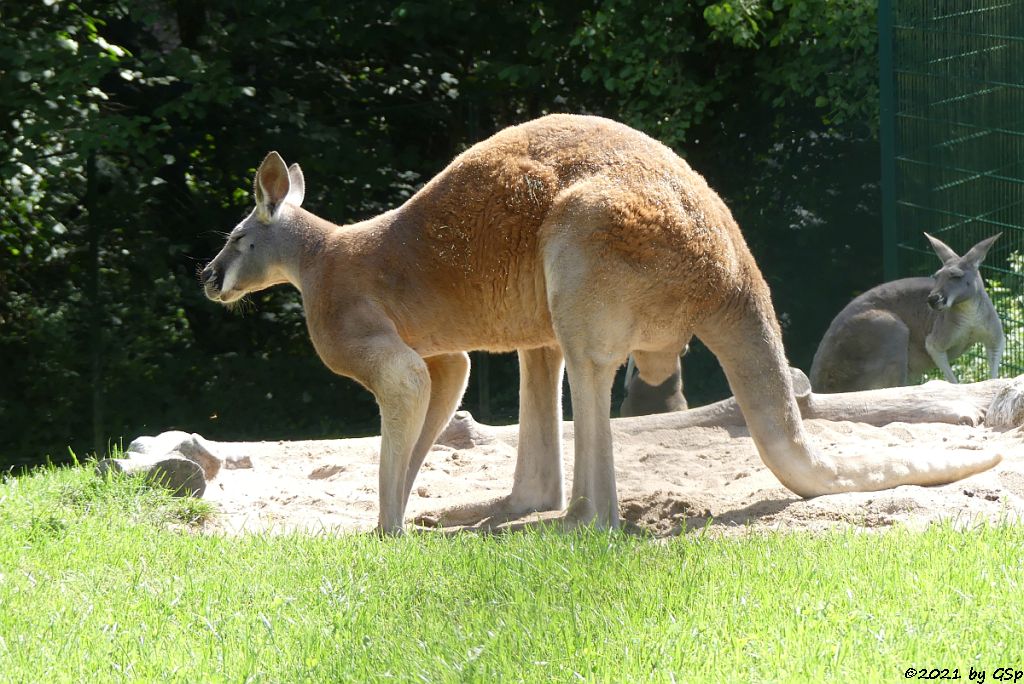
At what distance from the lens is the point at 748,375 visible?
17.6 ft

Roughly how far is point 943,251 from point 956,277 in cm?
30

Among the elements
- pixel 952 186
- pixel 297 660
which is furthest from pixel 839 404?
pixel 297 660

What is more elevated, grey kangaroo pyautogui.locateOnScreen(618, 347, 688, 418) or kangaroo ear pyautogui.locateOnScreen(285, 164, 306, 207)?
kangaroo ear pyautogui.locateOnScreen(285, 164, 306, 207)

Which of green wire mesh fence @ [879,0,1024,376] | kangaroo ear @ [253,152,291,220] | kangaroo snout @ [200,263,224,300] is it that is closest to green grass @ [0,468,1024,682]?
kangaroo snout @ [200,263,224,300]

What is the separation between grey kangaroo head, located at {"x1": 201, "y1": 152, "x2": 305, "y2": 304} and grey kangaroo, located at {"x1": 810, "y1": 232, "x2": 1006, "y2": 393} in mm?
4331

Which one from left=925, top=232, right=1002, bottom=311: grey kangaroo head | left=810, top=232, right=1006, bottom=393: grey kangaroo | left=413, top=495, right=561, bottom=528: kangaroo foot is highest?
left=925, top=232, right=1002, bottom=311: grey kangaroo head

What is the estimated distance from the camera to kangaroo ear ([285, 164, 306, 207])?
246 inches

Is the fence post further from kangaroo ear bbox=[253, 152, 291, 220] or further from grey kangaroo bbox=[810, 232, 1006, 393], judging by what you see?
kangaroo ear bbox=[253, 152, 291, 220]

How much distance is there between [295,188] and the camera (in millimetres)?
6402

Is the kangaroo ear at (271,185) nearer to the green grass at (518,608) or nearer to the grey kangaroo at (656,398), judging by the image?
the green grass at (518,608)

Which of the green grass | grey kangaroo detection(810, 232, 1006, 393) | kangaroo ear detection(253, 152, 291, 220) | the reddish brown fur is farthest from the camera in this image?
grey kangaroo detection(810, 232, 1006, 393)

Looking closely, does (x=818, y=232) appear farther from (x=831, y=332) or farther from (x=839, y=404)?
(x=839, y=404)

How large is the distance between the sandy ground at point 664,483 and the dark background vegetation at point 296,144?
263 cm

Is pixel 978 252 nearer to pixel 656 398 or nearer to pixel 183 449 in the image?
pixel 656 398
